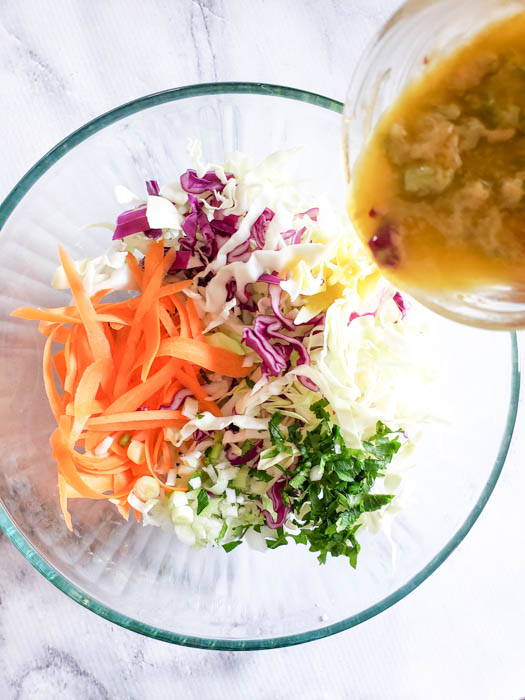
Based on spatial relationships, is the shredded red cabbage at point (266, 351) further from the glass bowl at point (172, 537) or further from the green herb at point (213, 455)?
the glass bowl at point (172, 537)

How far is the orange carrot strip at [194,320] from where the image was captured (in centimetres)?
131

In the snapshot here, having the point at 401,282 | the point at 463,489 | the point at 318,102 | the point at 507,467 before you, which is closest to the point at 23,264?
the point at 318,102

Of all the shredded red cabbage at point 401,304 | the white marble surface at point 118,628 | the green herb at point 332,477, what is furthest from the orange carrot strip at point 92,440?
the shredded red cabbage at point 401,304

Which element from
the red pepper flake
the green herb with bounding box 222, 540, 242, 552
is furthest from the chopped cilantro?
the red pepper flake

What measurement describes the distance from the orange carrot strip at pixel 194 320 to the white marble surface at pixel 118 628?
567 mm

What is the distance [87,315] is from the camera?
1.29 m

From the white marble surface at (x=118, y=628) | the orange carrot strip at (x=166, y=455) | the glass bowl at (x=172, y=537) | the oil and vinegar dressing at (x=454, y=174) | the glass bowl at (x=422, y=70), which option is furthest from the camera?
the white marble surface at (x=118, y=628)

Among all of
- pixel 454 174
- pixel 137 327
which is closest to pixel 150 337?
pixel 137 327

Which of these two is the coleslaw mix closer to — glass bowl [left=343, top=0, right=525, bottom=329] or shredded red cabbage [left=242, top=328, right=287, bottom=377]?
shredded red cabbage [left=242, top=328, right=287, bottom=377]

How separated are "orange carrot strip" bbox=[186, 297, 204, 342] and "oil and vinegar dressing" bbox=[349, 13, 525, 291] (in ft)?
1.31

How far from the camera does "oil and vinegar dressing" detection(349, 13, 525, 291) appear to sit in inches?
35.9

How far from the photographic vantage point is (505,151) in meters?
0.91

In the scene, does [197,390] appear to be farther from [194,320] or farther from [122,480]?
[122,480]

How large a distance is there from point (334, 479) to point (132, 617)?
0.57 meters
